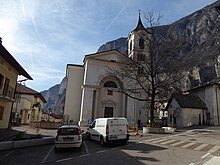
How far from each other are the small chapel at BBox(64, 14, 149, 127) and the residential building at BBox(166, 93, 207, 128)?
6.45m

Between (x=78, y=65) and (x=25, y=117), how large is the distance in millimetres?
19184

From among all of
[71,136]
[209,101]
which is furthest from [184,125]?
[71,136]

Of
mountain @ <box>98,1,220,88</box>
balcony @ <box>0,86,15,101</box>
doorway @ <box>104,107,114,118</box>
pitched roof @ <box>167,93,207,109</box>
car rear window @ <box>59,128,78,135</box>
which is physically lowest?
car rear window @ <box>59,128,78,135</box>

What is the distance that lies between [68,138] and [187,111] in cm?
3076

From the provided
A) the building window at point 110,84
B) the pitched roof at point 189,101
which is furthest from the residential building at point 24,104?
the pitched roof at point 189,101

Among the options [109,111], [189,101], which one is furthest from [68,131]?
[189,101]

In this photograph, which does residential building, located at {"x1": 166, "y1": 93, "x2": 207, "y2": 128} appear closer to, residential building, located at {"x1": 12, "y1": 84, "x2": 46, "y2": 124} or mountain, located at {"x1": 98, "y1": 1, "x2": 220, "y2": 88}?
mountain, located at {"x1": 98, "y1": 1, "x2": 220, "y2": 88}

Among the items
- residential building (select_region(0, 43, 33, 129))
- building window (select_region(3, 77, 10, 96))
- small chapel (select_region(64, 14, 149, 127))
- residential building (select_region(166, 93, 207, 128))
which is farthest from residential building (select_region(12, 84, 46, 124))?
residential building (select_region(166, 93, 207, 128))

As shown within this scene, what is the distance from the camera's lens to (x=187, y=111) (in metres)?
36.4

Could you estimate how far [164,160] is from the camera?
8.41 m

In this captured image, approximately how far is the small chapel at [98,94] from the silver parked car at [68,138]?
2255 cm

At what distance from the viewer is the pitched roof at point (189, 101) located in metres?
36.8

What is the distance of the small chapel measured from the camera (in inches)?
1375

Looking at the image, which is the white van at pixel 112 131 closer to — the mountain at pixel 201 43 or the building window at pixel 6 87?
the building window at pixel 6 87
